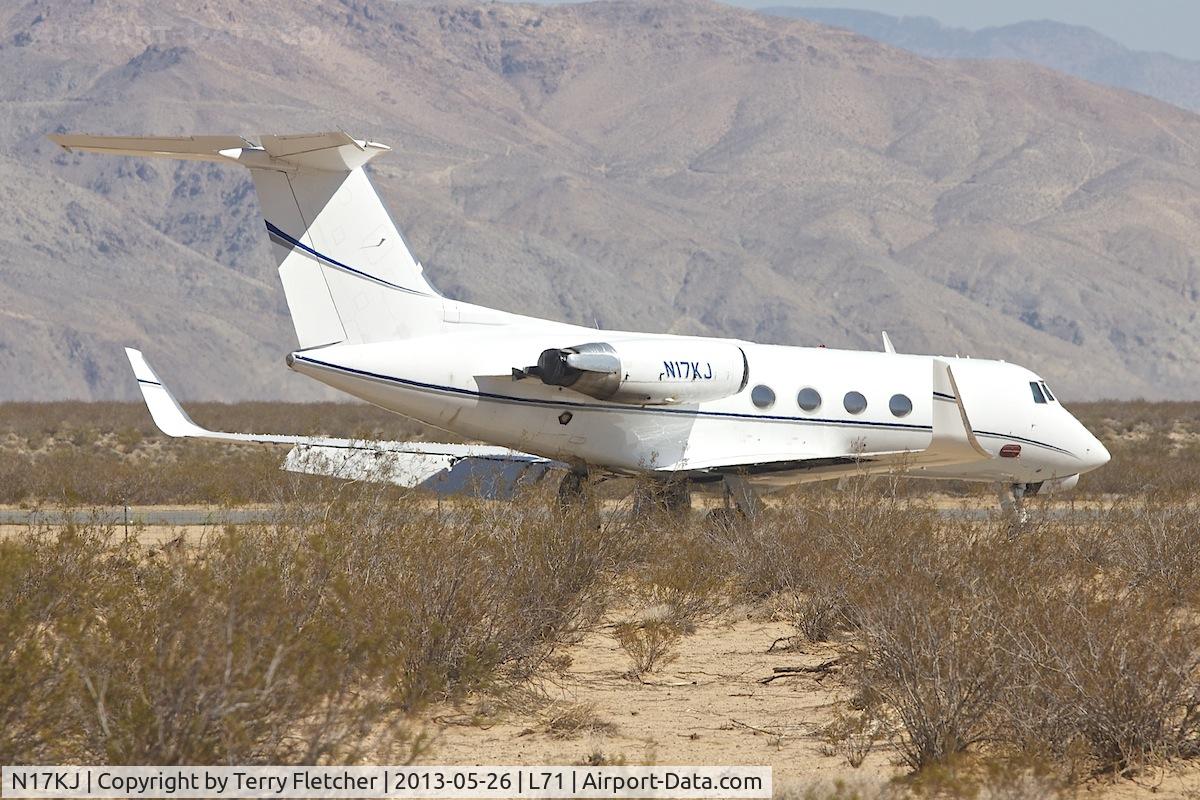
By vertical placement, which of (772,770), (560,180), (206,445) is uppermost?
(560,180)

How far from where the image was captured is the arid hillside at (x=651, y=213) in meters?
123

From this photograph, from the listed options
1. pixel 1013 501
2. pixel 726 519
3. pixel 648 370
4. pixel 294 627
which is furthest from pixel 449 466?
pixel 294 627

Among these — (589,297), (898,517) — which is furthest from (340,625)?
(589,297)

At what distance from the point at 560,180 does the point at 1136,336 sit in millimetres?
51913

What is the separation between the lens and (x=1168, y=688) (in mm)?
9078

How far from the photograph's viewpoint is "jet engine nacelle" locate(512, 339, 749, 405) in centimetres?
1841

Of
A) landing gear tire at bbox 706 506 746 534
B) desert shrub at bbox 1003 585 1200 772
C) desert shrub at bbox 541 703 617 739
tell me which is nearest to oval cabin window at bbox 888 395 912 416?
landing gear tire at bbox 706 506 746 534

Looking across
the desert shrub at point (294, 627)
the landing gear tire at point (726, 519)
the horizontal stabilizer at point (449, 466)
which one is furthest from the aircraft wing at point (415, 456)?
the desert shrub at point (294, 627)

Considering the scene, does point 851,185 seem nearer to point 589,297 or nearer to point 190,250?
point 589,297

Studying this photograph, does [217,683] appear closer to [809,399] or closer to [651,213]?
[809,399]

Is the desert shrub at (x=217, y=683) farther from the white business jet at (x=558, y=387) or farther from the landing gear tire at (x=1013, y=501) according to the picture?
the landing gear tire at (x=1013, y=501)

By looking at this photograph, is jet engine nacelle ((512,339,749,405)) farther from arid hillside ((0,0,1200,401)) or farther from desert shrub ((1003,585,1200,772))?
arid hillside ((0,0,1200,401))
